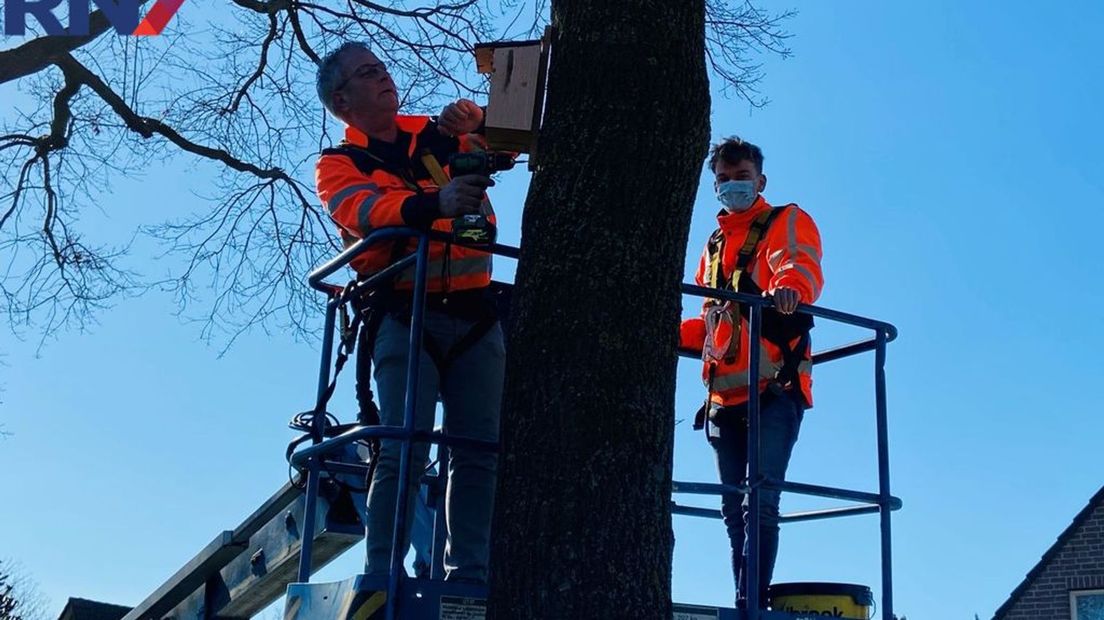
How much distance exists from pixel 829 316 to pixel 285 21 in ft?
24.2

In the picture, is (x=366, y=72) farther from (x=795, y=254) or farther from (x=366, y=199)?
(x=795, y=254)

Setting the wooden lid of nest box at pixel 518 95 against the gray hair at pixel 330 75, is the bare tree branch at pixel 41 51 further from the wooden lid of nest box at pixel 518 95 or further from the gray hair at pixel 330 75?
the wooden lid of nest box at pixel 518 95

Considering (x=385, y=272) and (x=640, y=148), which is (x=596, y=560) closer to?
(x=640, y=148)

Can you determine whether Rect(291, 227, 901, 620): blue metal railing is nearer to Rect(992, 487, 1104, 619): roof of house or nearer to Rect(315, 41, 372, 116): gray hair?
Rect(315, 41, 372, 116): gray hair

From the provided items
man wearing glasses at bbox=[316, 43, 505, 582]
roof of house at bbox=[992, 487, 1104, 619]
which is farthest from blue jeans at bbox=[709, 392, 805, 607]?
roof of house at bbox=[992, 487, 1104, 619]

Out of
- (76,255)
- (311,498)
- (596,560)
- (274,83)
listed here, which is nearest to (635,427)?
(596,560)

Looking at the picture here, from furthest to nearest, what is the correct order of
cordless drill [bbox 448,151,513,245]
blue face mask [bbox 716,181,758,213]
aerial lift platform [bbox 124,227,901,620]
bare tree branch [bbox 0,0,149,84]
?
→ bare tree branch [bbox 0,0,149,84]
blue face mask [bbox 716,181,758,213]
cordless drill [bbox 448,151,513,245]
aerial lift platform [bbox 124,227,901,620]

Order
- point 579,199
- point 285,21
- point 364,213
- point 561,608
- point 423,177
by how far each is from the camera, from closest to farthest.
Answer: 1. point 561,608
2. point 579,199
3. point 364,213
4. point 423,177
5. point 285,21

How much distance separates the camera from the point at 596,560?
124 inches

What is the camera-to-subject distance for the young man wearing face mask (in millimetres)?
4922

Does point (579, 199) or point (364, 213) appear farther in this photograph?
point (364, 213)

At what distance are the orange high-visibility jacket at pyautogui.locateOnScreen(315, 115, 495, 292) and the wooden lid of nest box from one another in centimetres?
29

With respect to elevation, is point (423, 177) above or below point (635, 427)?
above

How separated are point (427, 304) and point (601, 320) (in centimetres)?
122
